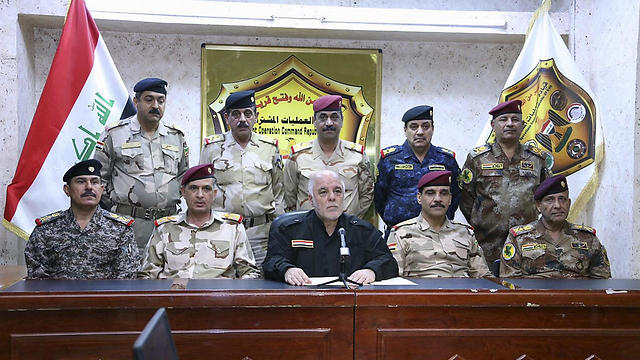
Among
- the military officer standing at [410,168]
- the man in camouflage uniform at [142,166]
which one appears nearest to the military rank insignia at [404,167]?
the military officer standing at [410,168]

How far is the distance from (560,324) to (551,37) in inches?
111

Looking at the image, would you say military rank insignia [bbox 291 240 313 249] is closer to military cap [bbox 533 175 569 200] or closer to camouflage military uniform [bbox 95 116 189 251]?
camouflage military uniform [bbox 95 116 189 251]

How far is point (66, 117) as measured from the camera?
3984 millimetres

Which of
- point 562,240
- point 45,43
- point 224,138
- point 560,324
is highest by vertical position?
point 45,43

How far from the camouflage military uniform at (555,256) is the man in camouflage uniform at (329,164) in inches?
35.9

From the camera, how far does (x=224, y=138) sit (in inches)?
144

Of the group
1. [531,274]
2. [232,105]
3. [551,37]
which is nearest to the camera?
[531,274]

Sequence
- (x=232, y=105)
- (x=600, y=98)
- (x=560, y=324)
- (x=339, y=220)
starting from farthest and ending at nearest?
(x=600, y=98), (x=232, y=105), (x=339, y=220), (x=560, y=324)

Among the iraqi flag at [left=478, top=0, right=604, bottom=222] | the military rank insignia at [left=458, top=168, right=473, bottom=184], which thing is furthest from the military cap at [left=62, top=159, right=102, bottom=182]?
the iraqi flag at [left=478, top=0, right=604, bottom=222]

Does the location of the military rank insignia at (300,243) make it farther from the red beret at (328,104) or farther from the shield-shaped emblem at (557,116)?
the shield-shaped emblem at (557,116)

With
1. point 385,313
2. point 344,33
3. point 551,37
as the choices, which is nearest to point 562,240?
point 385,313

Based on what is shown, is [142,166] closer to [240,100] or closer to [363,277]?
[240,100]

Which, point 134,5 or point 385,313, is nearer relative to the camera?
point 385,313

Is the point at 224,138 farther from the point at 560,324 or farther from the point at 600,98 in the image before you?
the point at 600,98
